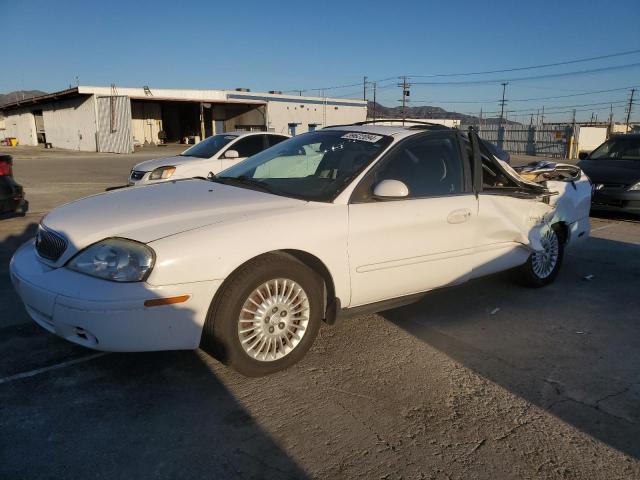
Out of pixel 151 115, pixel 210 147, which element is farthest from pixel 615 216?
pixel 151 115

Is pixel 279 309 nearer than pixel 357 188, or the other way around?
pixel 279 309

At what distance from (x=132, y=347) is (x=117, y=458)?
63cm

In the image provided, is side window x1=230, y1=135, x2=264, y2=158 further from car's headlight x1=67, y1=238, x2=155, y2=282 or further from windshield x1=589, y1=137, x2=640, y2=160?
car's headlight x1=67, y1=238, x2=155, y2=282

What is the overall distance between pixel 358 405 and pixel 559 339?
6.46 feet

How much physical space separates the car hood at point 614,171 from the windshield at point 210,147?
7.14 metres

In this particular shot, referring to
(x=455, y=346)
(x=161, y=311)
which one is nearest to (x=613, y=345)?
(x=455, y=346)

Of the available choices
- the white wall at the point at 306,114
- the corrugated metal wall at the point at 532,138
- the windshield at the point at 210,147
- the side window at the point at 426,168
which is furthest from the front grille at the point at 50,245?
the white wall at the point at 306,114

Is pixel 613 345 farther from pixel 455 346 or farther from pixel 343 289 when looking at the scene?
pixel 343 289

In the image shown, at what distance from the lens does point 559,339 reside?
4.05 m

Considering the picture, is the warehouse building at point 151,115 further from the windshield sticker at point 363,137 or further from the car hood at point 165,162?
the windshield sticker at point 363,137

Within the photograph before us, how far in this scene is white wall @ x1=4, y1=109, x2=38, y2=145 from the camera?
1826 inches

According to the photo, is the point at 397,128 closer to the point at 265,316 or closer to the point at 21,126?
the point at 265,316

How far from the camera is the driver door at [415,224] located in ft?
11.8

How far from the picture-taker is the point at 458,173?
14.1ft
